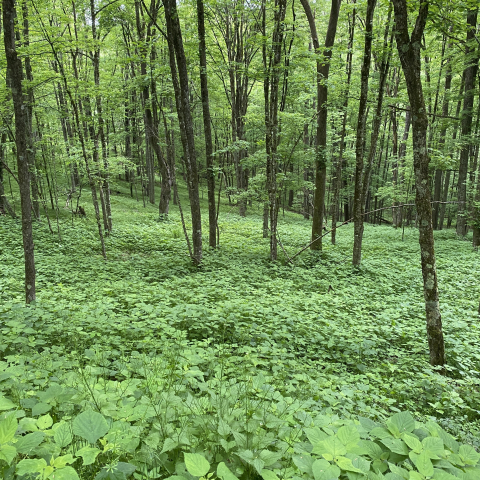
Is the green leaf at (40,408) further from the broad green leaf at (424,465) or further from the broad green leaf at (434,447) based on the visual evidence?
the broad green leaf at (434,447)

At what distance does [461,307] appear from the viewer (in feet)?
21.4

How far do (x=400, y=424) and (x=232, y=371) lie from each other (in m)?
1.83

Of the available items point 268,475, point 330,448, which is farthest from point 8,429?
point 330,448

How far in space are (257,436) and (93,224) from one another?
14410 mm

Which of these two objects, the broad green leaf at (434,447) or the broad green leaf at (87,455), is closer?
the broad green leaf at (87,455)

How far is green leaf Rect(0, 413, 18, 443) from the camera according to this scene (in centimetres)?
149

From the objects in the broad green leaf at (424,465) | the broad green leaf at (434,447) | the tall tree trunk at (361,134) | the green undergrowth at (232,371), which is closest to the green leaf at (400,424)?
the green undergrowth at (232,371)

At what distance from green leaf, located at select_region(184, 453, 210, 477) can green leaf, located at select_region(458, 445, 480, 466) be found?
155 centimetres

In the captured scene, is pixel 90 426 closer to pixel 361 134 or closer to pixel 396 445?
pixel 396 445

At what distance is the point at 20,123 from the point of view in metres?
4.87

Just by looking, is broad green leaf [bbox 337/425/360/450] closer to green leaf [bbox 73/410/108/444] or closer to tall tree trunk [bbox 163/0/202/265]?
green leaf [bbox 73/410/108/444]

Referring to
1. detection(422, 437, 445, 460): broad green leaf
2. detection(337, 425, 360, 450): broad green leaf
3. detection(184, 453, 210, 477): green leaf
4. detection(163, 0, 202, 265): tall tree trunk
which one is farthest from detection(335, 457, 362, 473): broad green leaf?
detection(163, 0, 202, 265): tall tree trunk

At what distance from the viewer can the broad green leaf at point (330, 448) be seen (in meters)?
1.60

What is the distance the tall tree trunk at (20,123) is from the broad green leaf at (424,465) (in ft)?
19.6
